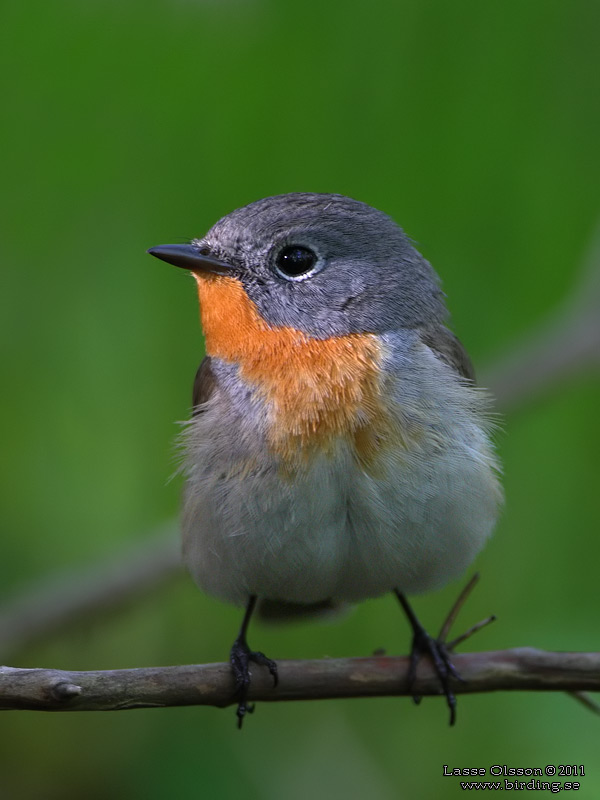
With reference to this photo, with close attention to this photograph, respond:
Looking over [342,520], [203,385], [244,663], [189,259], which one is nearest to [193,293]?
[203,385]

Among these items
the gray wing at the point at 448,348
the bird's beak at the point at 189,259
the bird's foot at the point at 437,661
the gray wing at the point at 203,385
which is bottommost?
the bird's foot at the point at 437,661

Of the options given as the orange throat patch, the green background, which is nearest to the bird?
the orange throat patch

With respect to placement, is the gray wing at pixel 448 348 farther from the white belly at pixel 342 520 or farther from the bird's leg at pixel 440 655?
the bird's leg at pixel 440 655

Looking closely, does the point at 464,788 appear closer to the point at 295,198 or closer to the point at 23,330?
the point at 295,198

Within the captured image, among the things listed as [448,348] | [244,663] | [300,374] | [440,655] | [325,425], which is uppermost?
[448,348]

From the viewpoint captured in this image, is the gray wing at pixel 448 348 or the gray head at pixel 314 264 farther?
the gray wing at pixel 448 348

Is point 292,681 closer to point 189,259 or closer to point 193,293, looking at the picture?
point 189,259

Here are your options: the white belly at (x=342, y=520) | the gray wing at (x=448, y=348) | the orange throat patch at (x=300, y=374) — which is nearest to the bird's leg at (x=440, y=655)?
the white belly at (x=342, y=520)

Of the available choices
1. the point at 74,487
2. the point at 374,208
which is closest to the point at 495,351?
the point at 374,208

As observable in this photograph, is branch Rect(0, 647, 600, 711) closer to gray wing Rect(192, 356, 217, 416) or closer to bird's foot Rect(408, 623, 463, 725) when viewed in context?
bird's foot Rect(408, 623, 463, 725)
